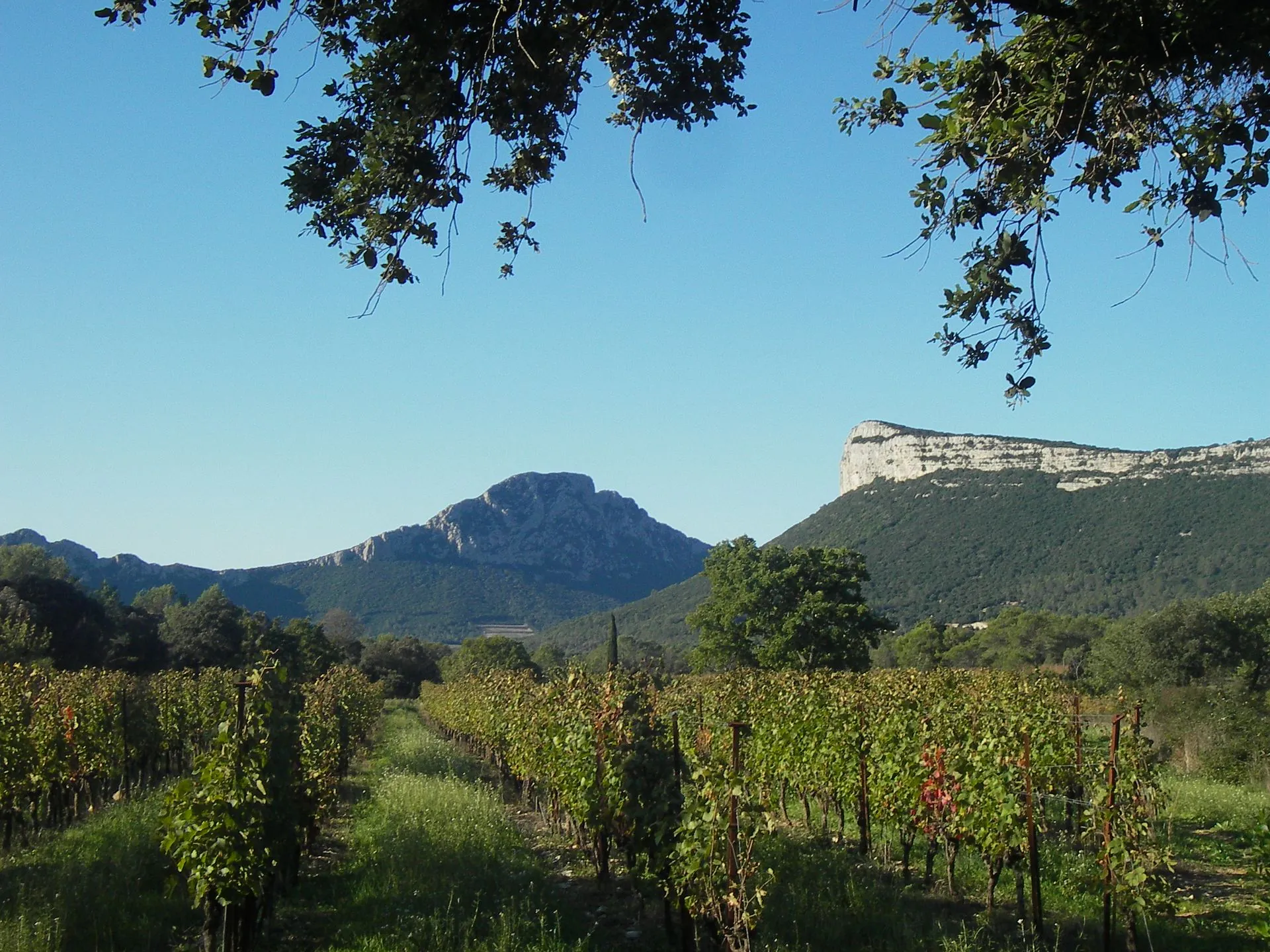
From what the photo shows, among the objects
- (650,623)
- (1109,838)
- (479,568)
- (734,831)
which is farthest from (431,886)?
(479,568)

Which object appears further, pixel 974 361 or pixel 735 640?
pixel 735 640

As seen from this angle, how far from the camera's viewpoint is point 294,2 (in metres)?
4.66

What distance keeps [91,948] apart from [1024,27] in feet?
27.0

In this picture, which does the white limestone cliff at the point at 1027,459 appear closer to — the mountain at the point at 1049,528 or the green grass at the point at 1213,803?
the mountain at the point at 1049,528

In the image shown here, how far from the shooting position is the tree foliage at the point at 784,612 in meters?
38.6

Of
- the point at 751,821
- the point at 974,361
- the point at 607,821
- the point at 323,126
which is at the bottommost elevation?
the point at 607,821

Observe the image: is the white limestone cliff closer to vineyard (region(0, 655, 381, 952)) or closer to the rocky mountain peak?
the rocky mountain peak

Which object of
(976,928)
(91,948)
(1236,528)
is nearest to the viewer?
(91,948)

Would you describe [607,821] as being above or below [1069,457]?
below

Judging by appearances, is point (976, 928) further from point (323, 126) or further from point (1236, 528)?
point (1236, 528)

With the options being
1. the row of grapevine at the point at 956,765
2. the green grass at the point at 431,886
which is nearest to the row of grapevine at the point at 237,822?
the green grass at the point at 431,886

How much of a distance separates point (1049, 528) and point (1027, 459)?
12.7 meters

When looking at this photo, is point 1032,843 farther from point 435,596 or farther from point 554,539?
point 554,539

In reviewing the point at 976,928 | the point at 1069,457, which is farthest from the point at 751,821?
the point at 1069,457
